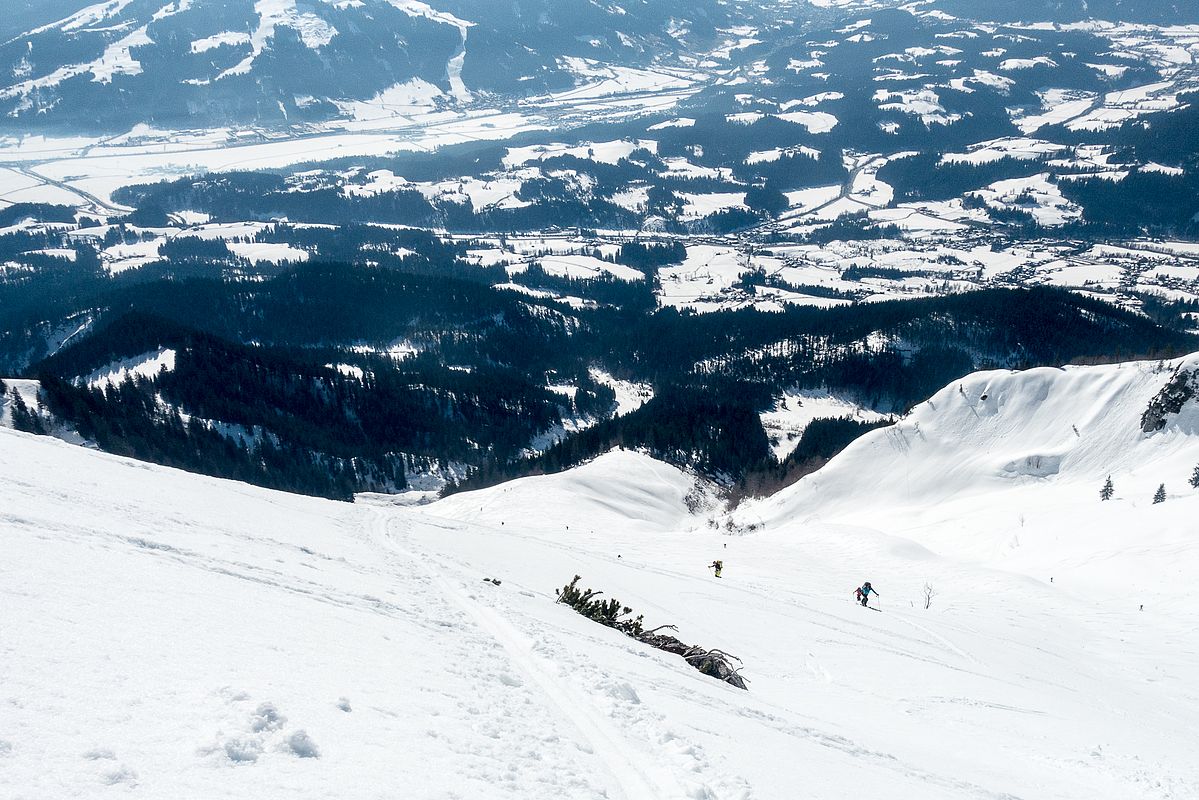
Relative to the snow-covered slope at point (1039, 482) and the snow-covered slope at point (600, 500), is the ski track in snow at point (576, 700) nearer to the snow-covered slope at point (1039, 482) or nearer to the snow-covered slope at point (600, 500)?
the snow-covered slope at point (1039, 482)

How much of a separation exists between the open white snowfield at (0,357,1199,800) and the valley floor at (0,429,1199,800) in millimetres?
72

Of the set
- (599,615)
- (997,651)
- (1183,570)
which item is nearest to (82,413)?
(599,615)

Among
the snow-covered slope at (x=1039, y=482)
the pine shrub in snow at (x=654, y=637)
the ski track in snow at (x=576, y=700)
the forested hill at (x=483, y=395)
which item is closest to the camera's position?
the ski track in snow at (x=576, y=700)

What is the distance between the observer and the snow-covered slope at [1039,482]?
44.5m

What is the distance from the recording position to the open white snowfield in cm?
900

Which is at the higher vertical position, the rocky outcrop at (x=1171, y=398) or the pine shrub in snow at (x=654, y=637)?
the pine shrub in snow at (x=654, y=637)

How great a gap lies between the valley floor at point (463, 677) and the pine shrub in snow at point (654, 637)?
892 mm

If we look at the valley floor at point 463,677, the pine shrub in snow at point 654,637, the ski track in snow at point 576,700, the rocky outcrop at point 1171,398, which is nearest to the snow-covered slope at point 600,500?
the pine shrub in snow at point 654,637

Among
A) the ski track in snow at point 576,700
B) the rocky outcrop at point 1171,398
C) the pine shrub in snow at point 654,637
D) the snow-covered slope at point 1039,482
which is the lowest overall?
the snow-covered slope at point 1039,482

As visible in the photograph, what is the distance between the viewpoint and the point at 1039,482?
6806 centimetres

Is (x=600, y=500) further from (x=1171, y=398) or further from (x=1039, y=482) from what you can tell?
(x=1171, y=398)

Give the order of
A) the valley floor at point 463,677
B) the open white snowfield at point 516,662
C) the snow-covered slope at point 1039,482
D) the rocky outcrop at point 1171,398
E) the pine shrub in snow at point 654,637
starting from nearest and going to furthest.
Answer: the valley floor at point 463,677, the open white snowfield at point 516,662, the pine shrub in snow at point 654,637, the snow-covered slope at point 1039,482, the rocky outcrop at point 1171,398

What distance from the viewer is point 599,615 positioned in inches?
925

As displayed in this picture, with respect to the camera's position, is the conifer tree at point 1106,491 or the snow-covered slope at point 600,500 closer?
the conifer tree at point 1106,491
